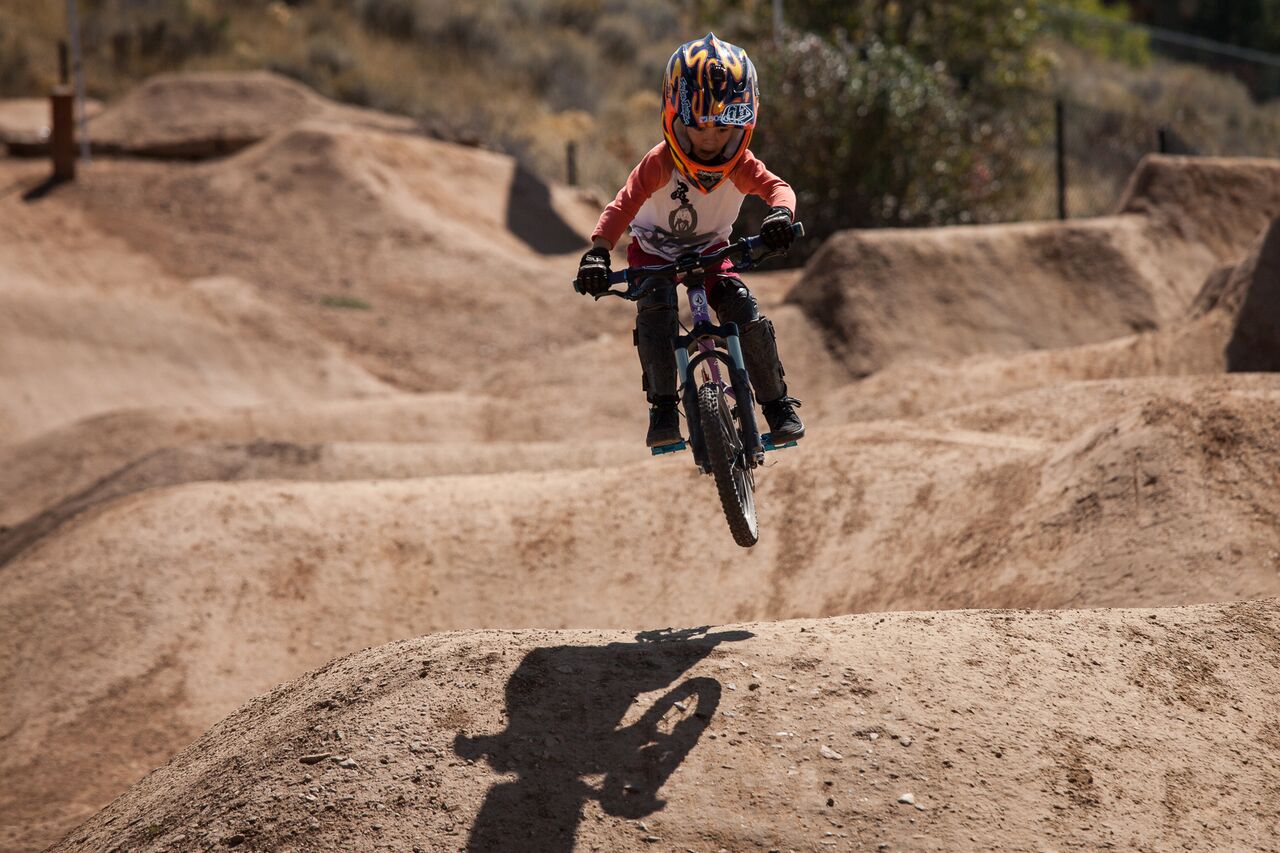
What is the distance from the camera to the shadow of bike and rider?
4.68 m

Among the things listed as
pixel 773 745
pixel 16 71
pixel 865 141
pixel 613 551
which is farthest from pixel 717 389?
pixel 16 71

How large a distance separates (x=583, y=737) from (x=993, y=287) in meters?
12.4

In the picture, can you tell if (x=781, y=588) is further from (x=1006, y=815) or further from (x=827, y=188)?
(x=827, y=188)

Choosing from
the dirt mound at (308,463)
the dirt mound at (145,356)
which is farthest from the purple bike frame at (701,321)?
the dirt mound at (145,356)

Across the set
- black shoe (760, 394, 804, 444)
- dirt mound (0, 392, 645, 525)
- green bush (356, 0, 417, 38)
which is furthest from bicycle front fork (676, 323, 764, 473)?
green bush (356, 0, 417, 38)

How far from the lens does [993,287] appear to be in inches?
633

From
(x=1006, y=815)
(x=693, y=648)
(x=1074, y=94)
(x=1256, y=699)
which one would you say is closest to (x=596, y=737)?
(x=693, y=648)

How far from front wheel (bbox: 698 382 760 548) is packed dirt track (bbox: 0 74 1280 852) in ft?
1.86

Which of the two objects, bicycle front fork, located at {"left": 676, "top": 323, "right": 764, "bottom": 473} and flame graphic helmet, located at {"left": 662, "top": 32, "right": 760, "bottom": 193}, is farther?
bicycle front fork, located at {"left": 676, "top": 323, "right": 764, "bottom": 473}

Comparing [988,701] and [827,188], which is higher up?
[988,701]

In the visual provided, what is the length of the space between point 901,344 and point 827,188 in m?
6.37

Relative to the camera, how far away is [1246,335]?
1176 cm

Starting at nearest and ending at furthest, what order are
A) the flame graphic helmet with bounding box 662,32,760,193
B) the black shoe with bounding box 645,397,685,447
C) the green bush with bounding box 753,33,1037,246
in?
the flame graphic helmet with bounding box 662,32,760,193
the black shoe with bounding box 645,397,685,447
the green bush with bounding box 753,33,1037,246

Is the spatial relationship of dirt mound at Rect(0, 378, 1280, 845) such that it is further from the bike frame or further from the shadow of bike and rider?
the shadow of bike and rider
